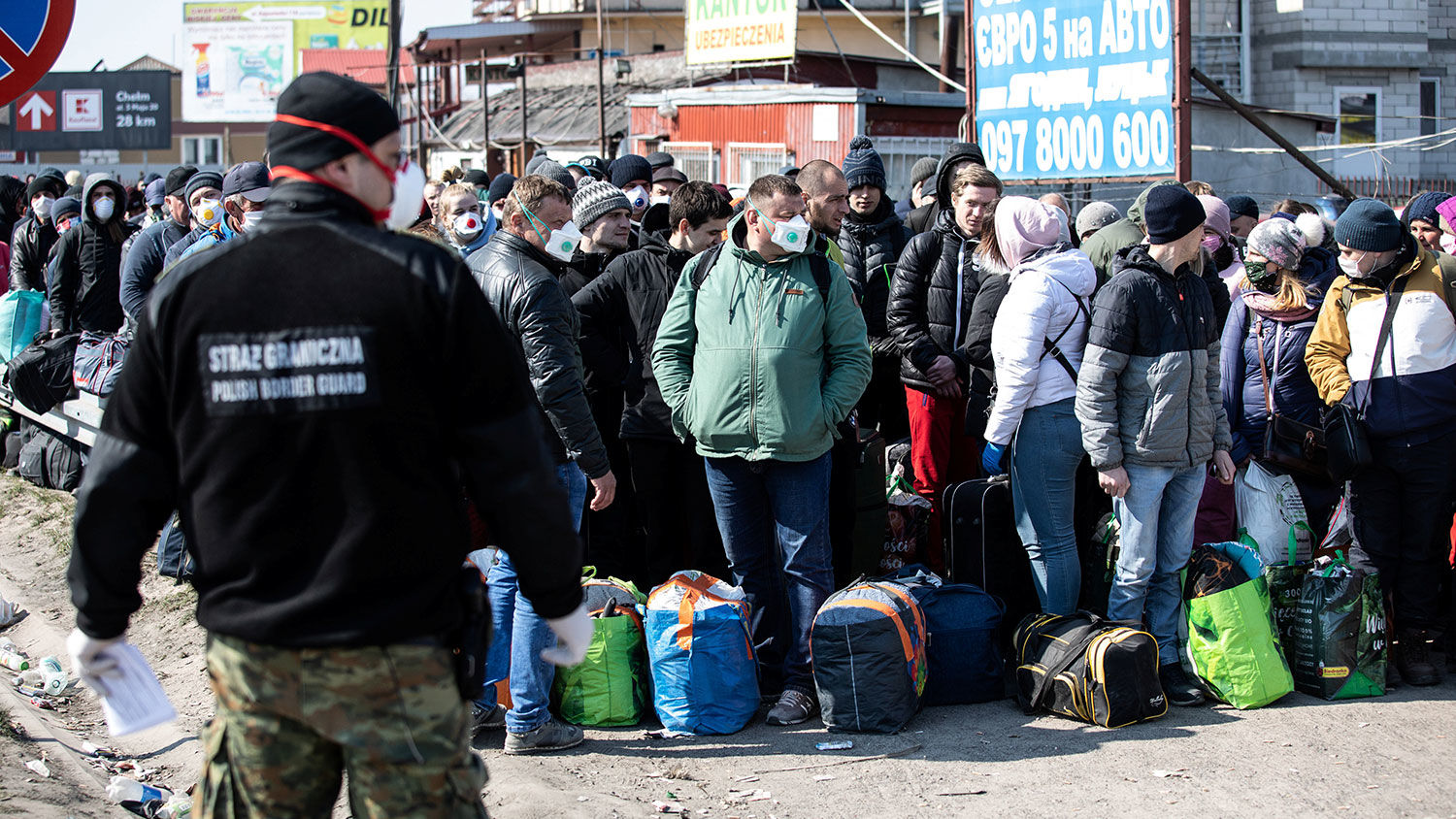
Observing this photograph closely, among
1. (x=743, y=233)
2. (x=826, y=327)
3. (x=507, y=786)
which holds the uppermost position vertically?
(x=743, y=233)

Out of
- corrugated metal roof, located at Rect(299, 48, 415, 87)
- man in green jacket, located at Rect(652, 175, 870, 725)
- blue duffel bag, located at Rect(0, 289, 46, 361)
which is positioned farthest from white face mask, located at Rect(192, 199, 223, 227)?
corrugated metal roof, located at Rect(299, 48, 415, 87)

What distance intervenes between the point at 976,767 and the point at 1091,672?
0.68 metres

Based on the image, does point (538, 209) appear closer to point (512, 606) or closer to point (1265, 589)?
point (512, 606)

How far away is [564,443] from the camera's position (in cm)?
510

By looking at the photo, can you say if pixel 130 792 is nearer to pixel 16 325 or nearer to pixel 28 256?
pixel 16 325

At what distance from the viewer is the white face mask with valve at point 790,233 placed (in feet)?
17.5

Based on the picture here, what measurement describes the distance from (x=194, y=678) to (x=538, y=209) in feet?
9.78

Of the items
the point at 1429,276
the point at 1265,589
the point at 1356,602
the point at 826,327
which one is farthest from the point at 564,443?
the point at 1429,276

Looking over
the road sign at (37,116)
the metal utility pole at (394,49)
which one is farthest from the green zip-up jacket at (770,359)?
the road sign at (37,116)

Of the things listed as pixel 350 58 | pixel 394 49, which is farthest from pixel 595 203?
pixel 350 58

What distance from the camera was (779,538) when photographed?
5.54 meters

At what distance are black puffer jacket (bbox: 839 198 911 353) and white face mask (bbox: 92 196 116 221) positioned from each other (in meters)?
5.60

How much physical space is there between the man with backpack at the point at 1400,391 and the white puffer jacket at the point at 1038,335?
124cm

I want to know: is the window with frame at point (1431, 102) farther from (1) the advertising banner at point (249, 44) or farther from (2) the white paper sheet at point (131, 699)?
(1) the advertising banner at point (249, 44)
